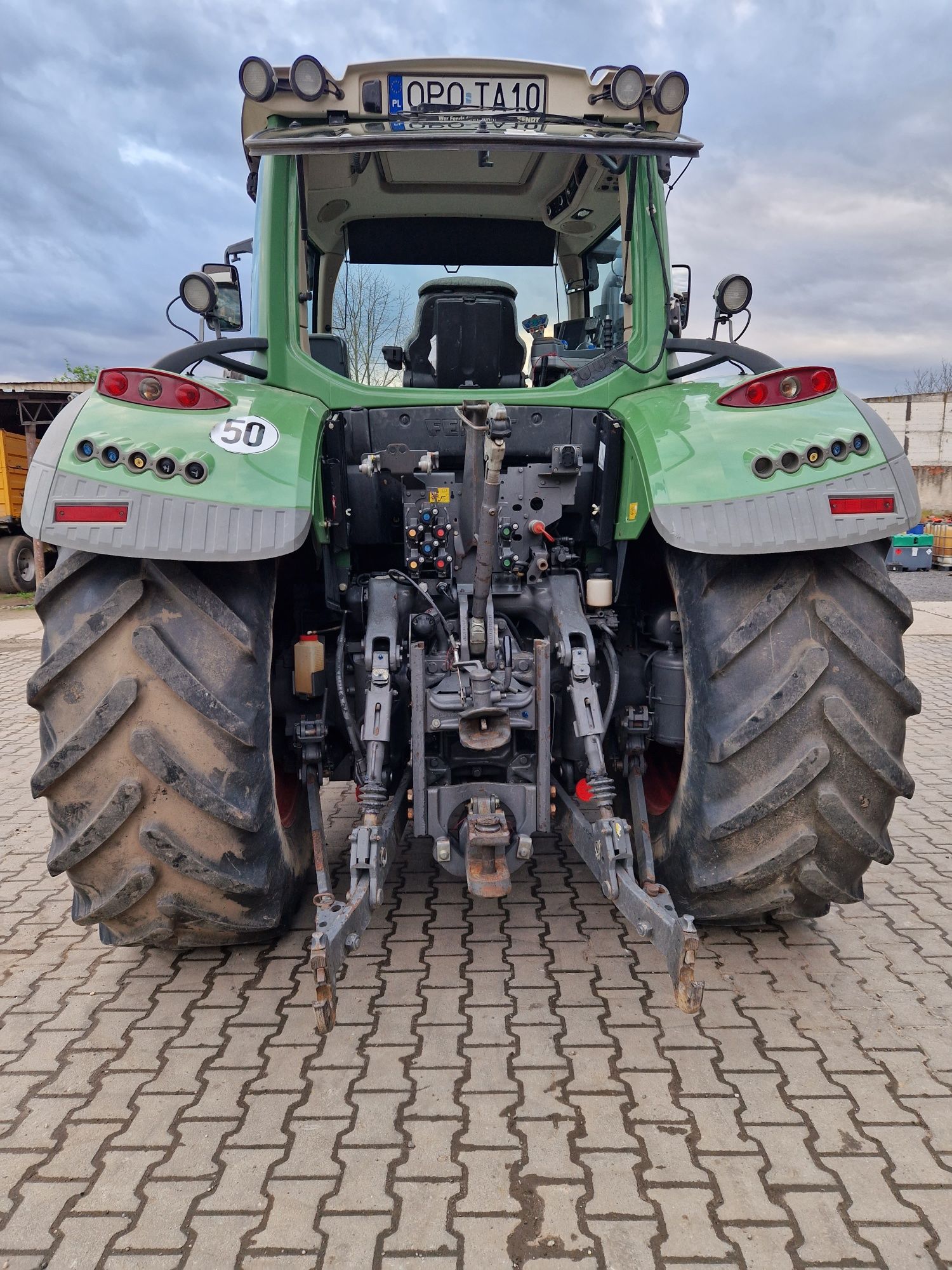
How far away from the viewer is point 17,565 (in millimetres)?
16609

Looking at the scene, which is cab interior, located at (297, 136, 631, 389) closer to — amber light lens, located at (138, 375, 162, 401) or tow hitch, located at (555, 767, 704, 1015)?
amber light lens, located at (138, 375, 162, 401)

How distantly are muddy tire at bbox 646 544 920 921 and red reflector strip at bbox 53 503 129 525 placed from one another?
166 cm

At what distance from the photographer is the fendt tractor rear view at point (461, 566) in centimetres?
248

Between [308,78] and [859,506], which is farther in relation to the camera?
[308,78]

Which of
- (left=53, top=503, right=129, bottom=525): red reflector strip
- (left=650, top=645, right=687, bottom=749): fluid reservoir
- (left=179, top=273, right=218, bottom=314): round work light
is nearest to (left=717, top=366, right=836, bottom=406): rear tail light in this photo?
(left=650, top=645, right=687, bottom=749): fluid reservoir

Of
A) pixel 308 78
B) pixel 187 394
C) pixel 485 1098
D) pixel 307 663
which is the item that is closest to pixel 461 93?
pixel 308 78

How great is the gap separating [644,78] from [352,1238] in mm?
3672

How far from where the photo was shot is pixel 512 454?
131 inches

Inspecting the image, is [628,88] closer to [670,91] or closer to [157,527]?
[670,91]

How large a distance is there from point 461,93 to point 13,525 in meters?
16.9

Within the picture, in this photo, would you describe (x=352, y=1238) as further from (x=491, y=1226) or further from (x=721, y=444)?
(x=721, y=444)

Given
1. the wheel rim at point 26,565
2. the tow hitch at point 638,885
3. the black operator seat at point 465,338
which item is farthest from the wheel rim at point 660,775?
the wheel rim at point 26,565

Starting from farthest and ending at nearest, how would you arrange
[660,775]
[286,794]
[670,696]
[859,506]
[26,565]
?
[26,565] < [660,775] < [286,794] < [670,696] < [859,506]

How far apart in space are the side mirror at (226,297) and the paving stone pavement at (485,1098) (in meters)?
2.41
